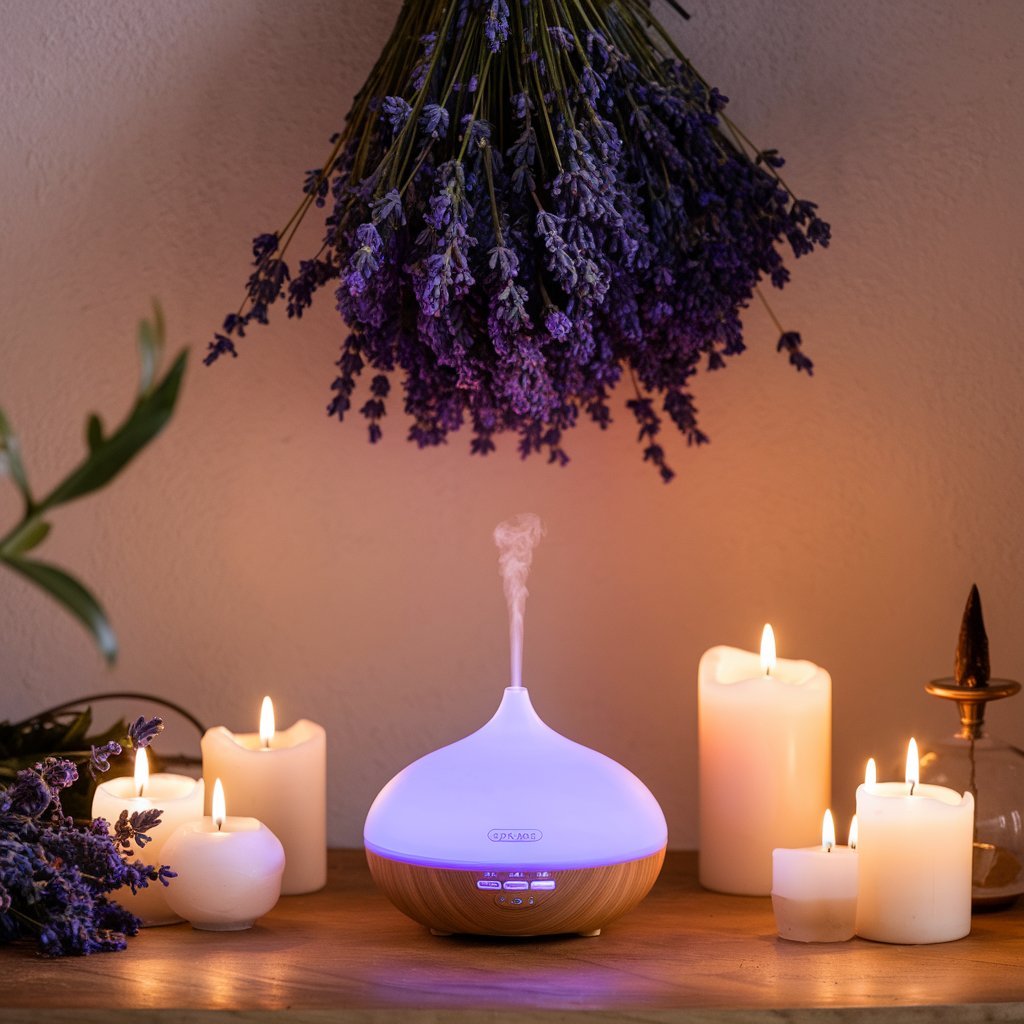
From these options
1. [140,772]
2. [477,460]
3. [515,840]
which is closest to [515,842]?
[515,840]

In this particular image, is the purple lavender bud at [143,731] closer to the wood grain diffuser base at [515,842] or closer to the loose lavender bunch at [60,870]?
the loose lavender bunch at [60,870]

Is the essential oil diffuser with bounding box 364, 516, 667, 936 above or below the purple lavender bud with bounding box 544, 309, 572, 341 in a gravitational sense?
below

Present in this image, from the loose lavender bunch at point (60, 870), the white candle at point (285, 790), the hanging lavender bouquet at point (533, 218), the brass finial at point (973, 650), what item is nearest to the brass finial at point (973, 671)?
the brass finial at point (973, 650)

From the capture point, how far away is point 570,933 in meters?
0.97

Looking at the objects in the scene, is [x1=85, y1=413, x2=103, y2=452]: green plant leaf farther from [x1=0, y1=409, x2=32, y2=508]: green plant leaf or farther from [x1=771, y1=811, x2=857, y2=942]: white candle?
[x1=771, y1=811, x2=857, y2=942]: white candle

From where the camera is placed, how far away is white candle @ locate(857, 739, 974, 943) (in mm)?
951

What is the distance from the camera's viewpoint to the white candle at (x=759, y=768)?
1.09m

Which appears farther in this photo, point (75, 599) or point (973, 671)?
point (973, 671)

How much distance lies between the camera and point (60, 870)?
920 millimetres

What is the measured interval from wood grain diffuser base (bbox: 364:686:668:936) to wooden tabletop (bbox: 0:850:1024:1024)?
0.03 m

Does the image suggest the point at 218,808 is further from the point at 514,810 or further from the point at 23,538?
the point at 23,538

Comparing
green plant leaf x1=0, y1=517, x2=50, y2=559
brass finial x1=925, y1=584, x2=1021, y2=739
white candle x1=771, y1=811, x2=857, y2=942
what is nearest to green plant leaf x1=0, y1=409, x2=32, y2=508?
green plant leaf x1=0, y1=517, x2=50, y2=559

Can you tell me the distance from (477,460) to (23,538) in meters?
0.76

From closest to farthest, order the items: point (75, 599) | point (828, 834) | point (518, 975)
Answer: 1. point (75, 599)
2. point (518, 975)
3. point (828, 834)
